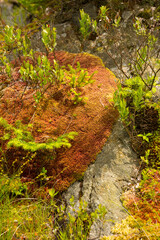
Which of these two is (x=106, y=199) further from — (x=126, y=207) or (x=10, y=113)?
(x=10, y=113)

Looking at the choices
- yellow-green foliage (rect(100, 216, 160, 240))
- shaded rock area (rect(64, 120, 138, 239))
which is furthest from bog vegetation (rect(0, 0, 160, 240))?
shaded rock area (rect(64, 120, 138, 239))

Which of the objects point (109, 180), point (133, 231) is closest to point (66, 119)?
point (109, 180)

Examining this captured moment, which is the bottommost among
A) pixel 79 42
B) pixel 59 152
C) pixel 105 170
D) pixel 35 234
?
pixel 105 170

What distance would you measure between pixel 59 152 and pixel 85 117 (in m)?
0.78

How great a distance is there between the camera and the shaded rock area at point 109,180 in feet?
8.23

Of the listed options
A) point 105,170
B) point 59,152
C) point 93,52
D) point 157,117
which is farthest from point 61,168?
point 93,52

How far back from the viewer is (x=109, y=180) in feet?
9.39

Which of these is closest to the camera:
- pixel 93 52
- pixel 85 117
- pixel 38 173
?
pixel 38 173

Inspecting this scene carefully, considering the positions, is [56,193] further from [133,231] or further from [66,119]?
[66,119]

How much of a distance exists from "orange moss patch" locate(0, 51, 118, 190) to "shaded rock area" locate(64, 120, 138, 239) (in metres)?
0.14

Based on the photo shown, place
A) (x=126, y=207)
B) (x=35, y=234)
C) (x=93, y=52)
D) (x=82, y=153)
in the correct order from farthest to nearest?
(x=93, y=52) → (x=82, y=153) → (x=126, y=207) → (x=35, y=234)

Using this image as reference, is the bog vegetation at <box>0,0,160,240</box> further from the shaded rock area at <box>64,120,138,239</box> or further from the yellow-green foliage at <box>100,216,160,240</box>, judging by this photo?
the shaded rock area at <box>64,120,138,239</box>

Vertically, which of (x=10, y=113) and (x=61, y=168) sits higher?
(x=10, y=113)

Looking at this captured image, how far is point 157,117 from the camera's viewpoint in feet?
10.7
